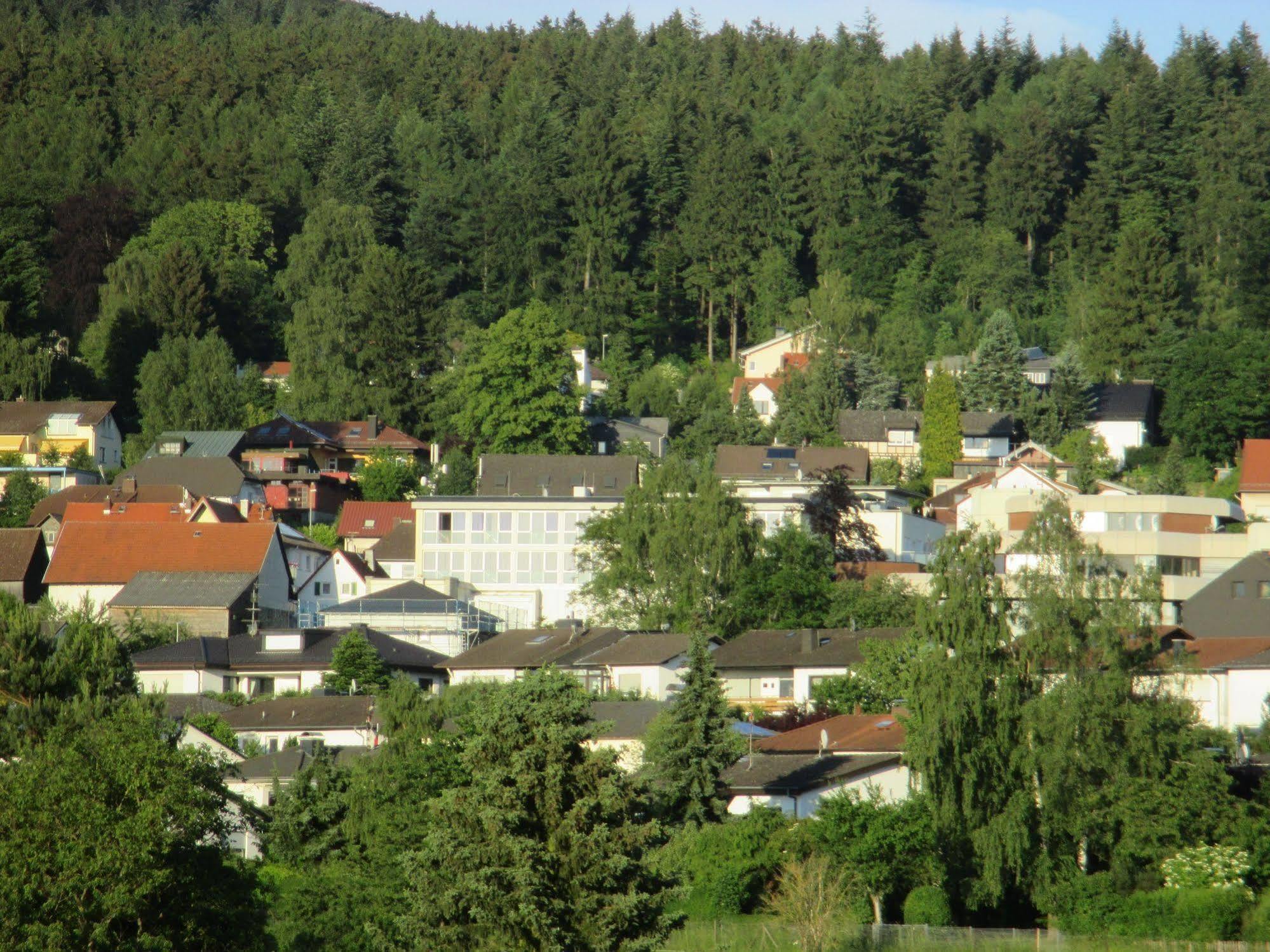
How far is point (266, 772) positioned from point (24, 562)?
22.4 metres

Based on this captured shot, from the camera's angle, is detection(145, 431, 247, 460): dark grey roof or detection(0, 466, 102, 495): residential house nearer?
detection(0, 466, 102, 495): residential house

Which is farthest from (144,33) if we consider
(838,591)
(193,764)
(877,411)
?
(193,764)

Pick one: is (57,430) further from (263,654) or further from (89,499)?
(263,654)

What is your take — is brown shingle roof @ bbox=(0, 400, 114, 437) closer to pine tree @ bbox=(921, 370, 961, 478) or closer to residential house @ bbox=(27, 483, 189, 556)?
residential house @ bbox=(27, 483, 189, 556)

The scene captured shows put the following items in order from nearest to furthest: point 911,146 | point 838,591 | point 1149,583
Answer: point 1149,583, point 838,591, point 911,146

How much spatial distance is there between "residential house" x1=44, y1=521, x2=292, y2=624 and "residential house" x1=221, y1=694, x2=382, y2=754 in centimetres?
1045

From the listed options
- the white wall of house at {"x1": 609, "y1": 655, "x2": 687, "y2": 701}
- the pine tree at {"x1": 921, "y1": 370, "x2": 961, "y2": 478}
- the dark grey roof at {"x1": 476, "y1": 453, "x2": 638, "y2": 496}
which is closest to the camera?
the white wall of house at {"x1": 609, "y1": 655, "x2": 687, "y2": 701}

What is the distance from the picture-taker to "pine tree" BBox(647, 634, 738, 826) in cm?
3734

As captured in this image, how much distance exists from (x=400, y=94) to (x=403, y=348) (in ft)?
162

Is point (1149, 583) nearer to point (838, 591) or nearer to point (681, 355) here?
point (838, 591)

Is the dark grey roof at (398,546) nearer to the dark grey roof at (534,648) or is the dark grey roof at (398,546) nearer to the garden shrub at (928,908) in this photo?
the dark grey roof at (534,648)

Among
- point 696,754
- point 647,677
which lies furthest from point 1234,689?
point 696,754

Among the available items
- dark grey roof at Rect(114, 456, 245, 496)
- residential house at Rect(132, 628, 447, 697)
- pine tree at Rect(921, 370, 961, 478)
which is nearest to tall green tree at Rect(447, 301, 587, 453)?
dark grey roof at Rect(114, 456, 245, 496)

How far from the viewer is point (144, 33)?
13162 centimetres
